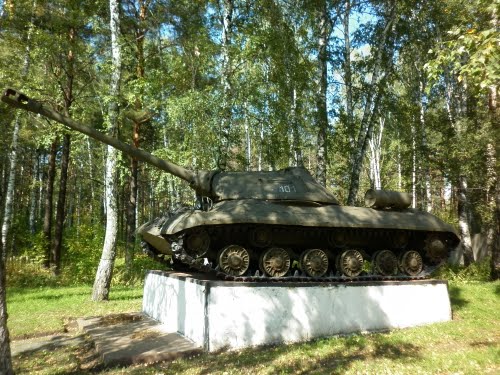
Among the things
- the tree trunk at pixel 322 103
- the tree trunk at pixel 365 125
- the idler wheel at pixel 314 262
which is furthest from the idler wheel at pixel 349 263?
the tree trunk at pixel 365 125

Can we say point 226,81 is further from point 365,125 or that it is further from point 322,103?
point 365,125

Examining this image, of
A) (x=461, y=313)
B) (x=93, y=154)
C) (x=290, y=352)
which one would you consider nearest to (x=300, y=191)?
(x=290, y=352)

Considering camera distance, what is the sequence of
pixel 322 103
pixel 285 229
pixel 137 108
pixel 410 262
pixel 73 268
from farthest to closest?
pixel 73 268 → pixel 137 108 → pixel 322 103 → pixel 410 262 → pixel 285 229

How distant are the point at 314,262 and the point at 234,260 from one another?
1.81 m

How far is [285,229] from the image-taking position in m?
9.07

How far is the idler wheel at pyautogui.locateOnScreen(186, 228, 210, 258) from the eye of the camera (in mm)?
8477

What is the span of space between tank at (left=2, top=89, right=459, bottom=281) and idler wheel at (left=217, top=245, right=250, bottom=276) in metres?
0.02

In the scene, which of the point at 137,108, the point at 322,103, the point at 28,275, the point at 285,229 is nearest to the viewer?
the point at 285,229

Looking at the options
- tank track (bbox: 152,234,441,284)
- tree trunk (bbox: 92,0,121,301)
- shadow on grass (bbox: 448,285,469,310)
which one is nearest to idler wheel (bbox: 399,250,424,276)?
tank track (bbox: 152,234,441,284)

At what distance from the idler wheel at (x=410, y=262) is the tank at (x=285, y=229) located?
2cm

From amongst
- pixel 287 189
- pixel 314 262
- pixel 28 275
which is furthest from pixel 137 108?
pixel 314 262

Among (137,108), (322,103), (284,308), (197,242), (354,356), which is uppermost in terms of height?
(137,108)

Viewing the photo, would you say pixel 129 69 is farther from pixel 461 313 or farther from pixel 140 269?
pixel 461 313

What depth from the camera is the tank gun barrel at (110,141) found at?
7660mm
